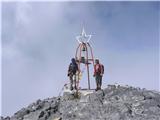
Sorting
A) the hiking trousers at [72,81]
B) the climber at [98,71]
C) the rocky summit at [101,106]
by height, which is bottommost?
the rocky summit at [101,106]

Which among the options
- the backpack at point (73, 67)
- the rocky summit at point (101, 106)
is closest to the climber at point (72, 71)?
the backpack at point (73, 67)

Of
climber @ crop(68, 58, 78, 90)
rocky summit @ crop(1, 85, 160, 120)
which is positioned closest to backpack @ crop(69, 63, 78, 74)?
climber @ crop(68, 58, 78, 90)

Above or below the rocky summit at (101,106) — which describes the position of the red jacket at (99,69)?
above

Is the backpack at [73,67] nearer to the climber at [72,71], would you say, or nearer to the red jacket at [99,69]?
the climber at [72,71]

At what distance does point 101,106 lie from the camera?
111ft

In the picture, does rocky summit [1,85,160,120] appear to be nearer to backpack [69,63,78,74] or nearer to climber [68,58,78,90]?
climber [68,58,78,90]

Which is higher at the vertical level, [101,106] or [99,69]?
[99,69]

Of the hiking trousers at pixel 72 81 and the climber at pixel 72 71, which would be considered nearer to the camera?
the climber at pixel 72 71

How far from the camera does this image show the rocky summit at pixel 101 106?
3272 cm

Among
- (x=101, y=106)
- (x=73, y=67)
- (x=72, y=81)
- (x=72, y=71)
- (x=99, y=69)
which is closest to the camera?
(x=101, y=106)

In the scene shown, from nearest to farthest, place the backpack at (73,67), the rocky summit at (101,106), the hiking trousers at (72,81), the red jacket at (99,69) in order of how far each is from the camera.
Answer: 1. the rocky summit at (101,106)
2. the red jacket at (99,69)
3. the backpack at (73,67)
4. the hiking trousers at (72,81)

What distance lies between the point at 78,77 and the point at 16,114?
5.89m

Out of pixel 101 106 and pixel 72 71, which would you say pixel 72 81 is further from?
pixel 101 106

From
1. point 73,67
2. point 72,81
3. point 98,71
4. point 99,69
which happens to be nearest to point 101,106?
point 98,71
